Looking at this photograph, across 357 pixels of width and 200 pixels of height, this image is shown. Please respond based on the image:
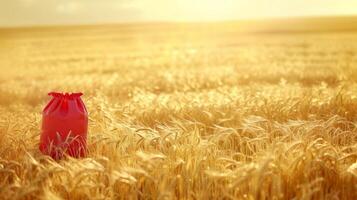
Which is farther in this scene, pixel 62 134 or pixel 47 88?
pixel 47 88

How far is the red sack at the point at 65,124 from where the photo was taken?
3.91 m

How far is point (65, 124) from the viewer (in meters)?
3.95

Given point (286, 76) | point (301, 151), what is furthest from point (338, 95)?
point (286, 76)

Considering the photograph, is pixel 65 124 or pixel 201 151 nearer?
pixel 201 151

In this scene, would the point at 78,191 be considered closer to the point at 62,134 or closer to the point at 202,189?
the point at 202,189

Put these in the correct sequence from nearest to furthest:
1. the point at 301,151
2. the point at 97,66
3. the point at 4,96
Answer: the point at 301,151, the point at 4,96, the point at 97,66

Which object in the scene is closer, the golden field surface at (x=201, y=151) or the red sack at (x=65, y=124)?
the golden field surface at (x=201, y=151)

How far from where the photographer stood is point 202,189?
305 cm

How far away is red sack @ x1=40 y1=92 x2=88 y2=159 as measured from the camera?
12.8ft

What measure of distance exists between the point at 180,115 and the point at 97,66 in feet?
34.3

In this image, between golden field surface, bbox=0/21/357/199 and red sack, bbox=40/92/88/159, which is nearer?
golden field surface, bbox=0/21/357/199

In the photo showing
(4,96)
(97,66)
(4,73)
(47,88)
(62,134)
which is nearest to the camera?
(62,134)

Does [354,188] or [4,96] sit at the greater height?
[354,188]

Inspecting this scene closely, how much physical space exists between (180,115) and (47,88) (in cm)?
534
